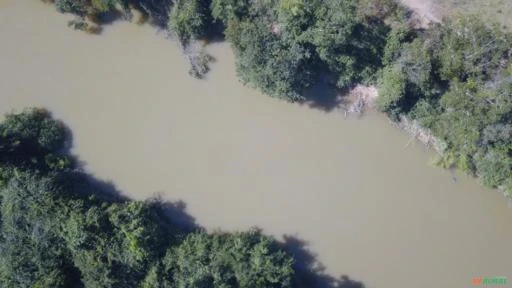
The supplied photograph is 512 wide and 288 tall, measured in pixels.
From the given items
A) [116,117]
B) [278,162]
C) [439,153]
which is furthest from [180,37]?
[439,153]

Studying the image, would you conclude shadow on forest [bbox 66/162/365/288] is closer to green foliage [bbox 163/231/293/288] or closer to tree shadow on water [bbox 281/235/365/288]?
tree shadow on water [bbox 281/235/365/288]

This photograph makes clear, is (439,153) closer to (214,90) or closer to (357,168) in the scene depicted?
(357,168)

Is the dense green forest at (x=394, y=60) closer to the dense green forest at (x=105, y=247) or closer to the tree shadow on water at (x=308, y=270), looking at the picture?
the tree shadow on water at (x=308, y=270)

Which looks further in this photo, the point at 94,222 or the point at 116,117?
the point at 116,117

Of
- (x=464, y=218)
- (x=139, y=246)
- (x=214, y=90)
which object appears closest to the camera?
(x=139, y=246)

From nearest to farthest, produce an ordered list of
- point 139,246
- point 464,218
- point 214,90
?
1. point 139,246
2. point 464,218
3. point 214,90

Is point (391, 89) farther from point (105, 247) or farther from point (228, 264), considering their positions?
point (105, 247)

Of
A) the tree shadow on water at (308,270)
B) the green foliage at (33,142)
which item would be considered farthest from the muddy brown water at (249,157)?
the green foliage at (33,142)
